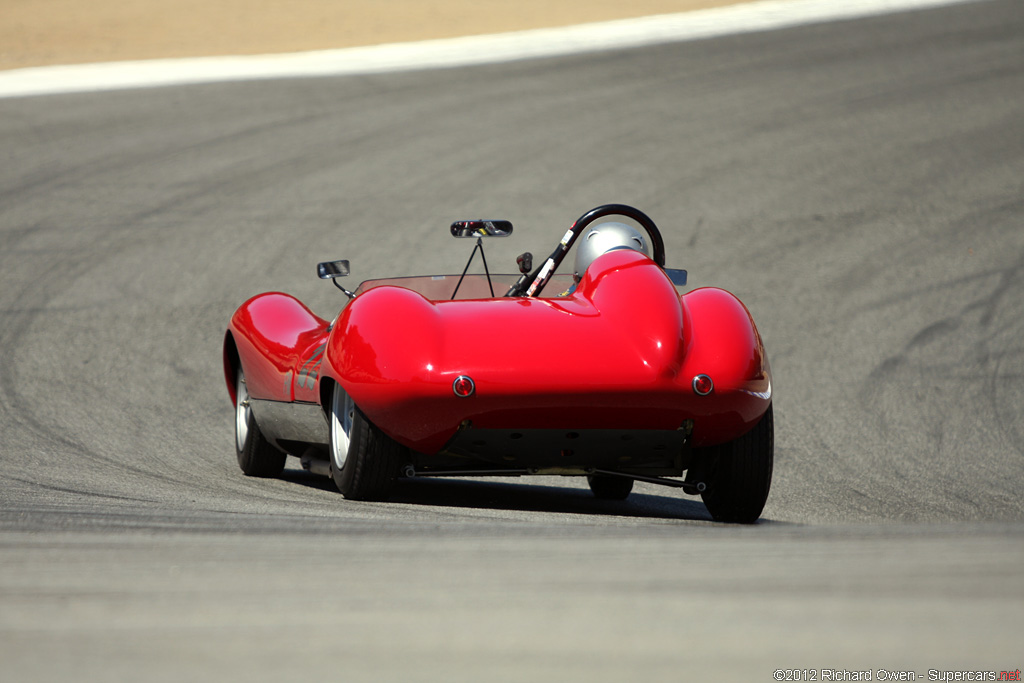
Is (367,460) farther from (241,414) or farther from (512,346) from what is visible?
(241,414)

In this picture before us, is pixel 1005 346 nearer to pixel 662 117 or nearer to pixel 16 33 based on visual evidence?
pixel 662 117

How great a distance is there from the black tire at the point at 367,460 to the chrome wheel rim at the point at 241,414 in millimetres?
1732

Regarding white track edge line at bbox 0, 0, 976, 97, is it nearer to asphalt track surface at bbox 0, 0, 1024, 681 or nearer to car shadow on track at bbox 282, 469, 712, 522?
asphalt track surface at bbox 0, 0, 1024, 681

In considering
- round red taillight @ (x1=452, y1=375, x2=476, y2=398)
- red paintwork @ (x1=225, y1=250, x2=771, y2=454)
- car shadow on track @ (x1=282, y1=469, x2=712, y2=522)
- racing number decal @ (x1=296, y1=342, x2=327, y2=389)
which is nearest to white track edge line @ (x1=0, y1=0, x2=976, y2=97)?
car shadow on track @ (x1=282, y1=469, x2=712, y2=522)

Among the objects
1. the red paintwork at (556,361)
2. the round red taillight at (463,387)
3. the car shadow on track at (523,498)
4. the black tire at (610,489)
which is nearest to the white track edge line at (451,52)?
the car shadow on track at (523,498)

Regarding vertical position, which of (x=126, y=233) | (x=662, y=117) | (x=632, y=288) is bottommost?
(x=126, y=233)

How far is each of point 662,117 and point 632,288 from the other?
11879 mm

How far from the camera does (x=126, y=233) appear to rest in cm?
1236

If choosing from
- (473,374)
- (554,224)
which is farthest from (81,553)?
(554,224)

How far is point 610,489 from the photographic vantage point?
21.0ft

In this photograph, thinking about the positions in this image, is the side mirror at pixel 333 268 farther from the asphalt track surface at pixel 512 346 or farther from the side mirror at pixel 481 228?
the asphalt track surface at pixel 512 346

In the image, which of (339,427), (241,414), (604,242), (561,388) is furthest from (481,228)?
(241,414)

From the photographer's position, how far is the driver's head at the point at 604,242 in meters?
5.59

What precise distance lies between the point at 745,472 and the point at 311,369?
1888 millimetres
